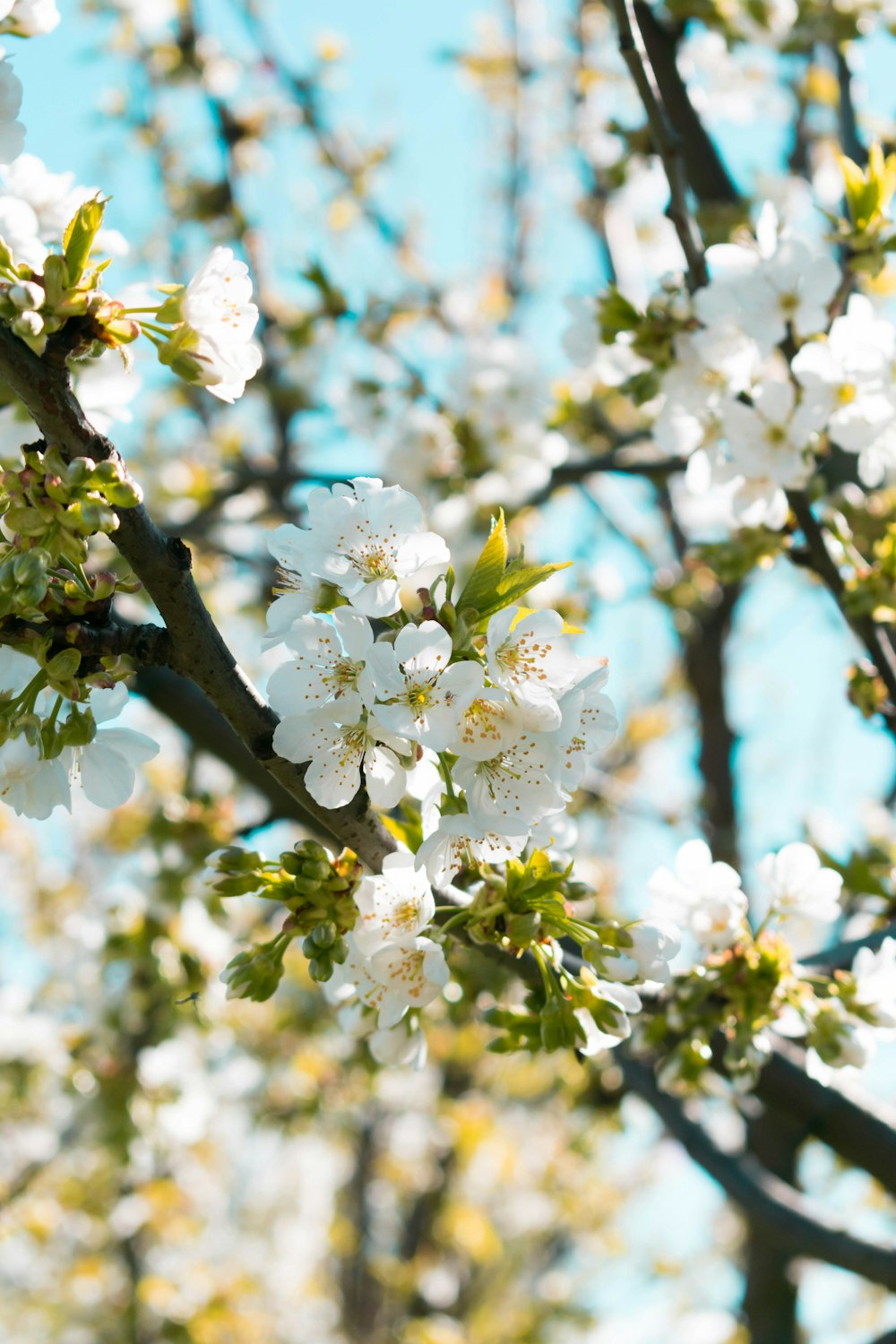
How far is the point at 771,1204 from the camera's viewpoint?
2.44 m

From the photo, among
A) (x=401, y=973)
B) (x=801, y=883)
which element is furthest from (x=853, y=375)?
(x=401, y=973)

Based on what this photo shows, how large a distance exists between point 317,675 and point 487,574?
9.4 inches

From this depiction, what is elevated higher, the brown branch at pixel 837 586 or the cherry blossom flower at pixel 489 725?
the cherry blossom flower at pixel 489 725

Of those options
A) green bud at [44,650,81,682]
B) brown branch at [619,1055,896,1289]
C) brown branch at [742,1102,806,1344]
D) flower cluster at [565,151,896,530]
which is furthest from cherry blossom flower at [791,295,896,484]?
brown branch at [742,1102,806,1344]

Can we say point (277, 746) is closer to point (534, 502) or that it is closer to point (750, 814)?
point (534, 502)

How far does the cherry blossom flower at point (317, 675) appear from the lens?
1.25m

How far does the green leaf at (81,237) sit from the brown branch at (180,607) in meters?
0.11

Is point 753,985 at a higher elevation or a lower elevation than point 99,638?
lower

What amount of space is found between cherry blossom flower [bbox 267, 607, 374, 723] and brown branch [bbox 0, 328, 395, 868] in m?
0.04

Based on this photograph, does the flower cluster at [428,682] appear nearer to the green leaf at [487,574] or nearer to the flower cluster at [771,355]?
the green leaf at [487,574]

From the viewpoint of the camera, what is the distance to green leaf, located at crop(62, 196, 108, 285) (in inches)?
47.0

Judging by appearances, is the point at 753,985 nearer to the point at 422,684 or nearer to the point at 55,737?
the point at 422,684

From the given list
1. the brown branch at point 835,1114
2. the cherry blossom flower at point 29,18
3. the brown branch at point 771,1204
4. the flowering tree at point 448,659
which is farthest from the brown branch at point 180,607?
the brown branch at point 771,1204

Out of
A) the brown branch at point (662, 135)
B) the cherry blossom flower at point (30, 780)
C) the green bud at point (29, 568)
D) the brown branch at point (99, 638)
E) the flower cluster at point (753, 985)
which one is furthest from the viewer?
the brown branch at point (662, 135)
